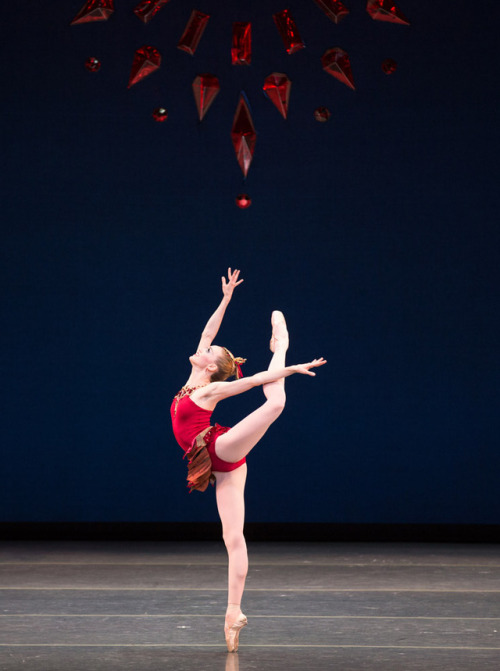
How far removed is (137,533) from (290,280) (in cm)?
173

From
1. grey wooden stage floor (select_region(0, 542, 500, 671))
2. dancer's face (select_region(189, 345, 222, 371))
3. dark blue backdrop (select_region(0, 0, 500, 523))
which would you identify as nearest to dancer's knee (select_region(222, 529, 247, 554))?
grey wooden stage floor (select_region(0, 542, 500, 671))

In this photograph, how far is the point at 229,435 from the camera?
3211mm

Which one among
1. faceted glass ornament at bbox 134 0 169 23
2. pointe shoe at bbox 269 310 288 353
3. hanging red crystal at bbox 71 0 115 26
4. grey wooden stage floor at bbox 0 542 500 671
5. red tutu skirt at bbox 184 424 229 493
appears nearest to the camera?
grey wooden stage floor at bbox 0 542 500 671

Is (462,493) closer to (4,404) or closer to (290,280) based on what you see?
(290,280)

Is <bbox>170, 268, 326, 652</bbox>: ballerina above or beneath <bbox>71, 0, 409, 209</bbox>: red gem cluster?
beneath

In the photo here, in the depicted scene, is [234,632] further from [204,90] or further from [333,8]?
[333,8]

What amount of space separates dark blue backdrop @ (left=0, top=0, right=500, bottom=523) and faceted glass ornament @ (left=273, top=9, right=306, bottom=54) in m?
0.15

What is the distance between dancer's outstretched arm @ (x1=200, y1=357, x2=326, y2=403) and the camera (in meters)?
3.17

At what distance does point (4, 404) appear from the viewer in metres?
5.57

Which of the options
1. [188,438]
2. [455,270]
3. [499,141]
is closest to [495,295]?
[455,270]

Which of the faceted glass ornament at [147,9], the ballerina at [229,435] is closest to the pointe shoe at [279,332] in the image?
the ballerina at [229,435]

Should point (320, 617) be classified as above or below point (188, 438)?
below

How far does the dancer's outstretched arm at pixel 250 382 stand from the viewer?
3166mm

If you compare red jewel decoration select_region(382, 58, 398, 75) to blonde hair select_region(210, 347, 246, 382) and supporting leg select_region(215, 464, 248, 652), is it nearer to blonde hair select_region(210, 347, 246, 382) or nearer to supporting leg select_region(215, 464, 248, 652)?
blonde hair select_region(210, 347, 246, 382)
